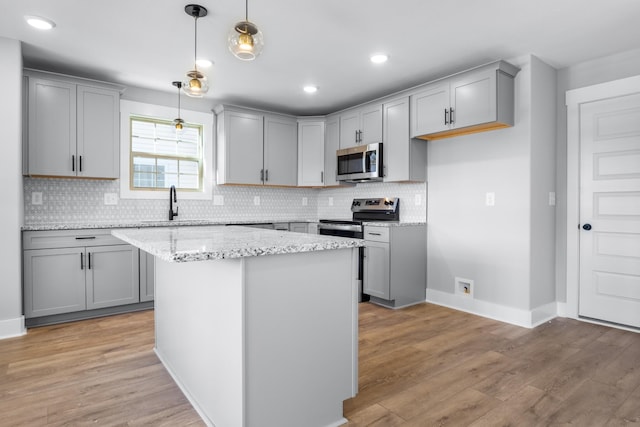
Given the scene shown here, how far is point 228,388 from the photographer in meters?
1.65

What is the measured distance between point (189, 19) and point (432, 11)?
5.63ft

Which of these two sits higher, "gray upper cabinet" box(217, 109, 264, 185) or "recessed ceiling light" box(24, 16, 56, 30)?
"recessed ceiling light" box(24, 16, 56, 30)

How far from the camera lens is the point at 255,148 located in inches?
192

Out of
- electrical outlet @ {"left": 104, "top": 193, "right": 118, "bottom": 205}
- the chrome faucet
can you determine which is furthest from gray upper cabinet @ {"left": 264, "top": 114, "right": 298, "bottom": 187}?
electrical outlet @ {"left": 104, "top": 193, "right": 118, "bottom": 205}

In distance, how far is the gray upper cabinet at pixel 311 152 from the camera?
5.18 m

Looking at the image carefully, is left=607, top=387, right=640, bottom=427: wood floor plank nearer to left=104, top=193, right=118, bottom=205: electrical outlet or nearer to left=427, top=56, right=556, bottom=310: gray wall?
left=427, top=56, right=556, bottom=310: gray wall

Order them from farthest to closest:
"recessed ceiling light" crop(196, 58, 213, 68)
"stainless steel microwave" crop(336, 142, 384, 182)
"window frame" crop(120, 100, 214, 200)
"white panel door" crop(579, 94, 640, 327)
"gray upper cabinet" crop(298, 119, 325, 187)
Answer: "gray upper cabinet" crop(298, 119, 325, 187), "stainless steel microwave" crop(336, 142, 384, 182), "window frame" crop(120, 100, 214, 200), "recessed ceiling light" crop(196, 58, 213, 68), "white panel door" crop(579, 94, 640, 327)

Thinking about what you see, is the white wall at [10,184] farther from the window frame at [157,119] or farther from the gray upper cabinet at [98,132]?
the window frame at [157,119]

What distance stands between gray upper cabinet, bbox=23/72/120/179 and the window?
46cm

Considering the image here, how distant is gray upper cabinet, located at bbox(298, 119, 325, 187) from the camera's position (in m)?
5.18

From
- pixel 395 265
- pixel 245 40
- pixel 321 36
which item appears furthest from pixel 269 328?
pixel 395 265

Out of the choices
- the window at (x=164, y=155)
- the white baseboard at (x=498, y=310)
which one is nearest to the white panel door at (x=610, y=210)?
the white baseboard at (x=498, y=310)

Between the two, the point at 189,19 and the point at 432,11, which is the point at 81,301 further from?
the point at 432,11

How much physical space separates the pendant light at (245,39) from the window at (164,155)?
291 cm
